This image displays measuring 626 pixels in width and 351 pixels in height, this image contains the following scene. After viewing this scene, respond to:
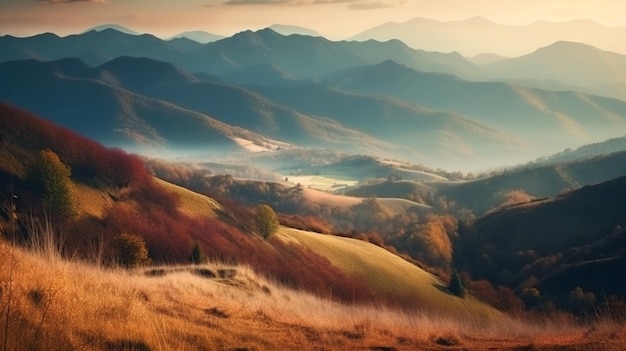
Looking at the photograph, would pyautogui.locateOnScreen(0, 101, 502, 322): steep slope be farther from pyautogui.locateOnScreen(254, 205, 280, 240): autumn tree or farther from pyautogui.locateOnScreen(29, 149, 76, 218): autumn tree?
pyautogui.locateOnScreen(254, 205, 280, 240): autumn tree

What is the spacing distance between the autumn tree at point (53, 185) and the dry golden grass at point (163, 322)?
4359 centimetres

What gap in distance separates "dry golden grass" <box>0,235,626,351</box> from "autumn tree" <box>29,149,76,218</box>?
143ft

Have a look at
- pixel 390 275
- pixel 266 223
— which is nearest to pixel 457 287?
pixel 390 275

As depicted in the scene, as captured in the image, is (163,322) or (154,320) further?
(154,320)

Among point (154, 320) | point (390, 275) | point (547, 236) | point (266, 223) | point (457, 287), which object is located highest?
point (154, 320)

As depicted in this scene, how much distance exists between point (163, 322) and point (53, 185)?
56.0 meters

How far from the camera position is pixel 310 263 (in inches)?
3155

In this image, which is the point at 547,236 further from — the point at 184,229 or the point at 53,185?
the point at 53,185

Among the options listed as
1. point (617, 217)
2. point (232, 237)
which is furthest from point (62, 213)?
point (617, 217)

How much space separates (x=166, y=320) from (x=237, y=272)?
18.5 metres

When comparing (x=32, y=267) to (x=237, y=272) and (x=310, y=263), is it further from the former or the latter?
(x=310, y=263)

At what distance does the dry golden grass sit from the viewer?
1078cm

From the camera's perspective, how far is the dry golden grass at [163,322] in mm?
10781

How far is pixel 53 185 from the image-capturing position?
62625mm
